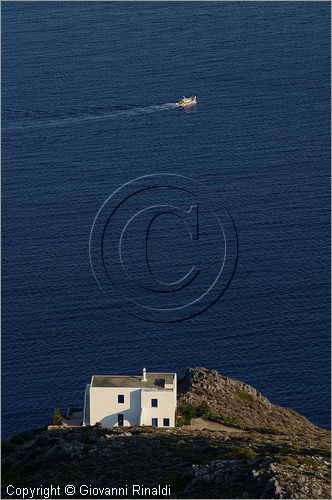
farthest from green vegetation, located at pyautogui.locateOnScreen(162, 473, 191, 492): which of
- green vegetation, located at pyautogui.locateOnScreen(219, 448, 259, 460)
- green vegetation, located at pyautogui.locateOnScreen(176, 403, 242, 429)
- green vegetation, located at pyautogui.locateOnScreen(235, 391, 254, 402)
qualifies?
green vegetation, located at pyautogui.locateOnScreen(235, 391, 254, 402)

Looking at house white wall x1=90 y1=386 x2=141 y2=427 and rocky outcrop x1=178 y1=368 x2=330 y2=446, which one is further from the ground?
rocky outcrop x1=178 y1=368 x2=330 y2=446

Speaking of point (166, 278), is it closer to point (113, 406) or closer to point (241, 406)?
point (241, 406)

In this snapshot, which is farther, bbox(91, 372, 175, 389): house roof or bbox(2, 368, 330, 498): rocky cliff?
bbox(91, 372, 175, 389): house roof

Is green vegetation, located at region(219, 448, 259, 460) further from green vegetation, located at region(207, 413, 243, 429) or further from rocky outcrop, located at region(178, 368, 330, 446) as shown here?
rocky outcrop, located at region(178, 368, 330, 446)

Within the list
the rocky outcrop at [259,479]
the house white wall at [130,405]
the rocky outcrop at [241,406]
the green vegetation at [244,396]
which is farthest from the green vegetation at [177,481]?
the green vegetation at [244,396]

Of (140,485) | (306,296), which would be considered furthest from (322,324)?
(140,485)

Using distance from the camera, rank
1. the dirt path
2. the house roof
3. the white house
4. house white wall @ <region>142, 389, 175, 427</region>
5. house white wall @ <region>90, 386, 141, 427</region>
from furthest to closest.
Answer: the house roof → the dirt path → house white wall @ <region>90, 386, 141, 427</region> → the white house → house white wall @ <region>142, 389, 175, 427</region>
